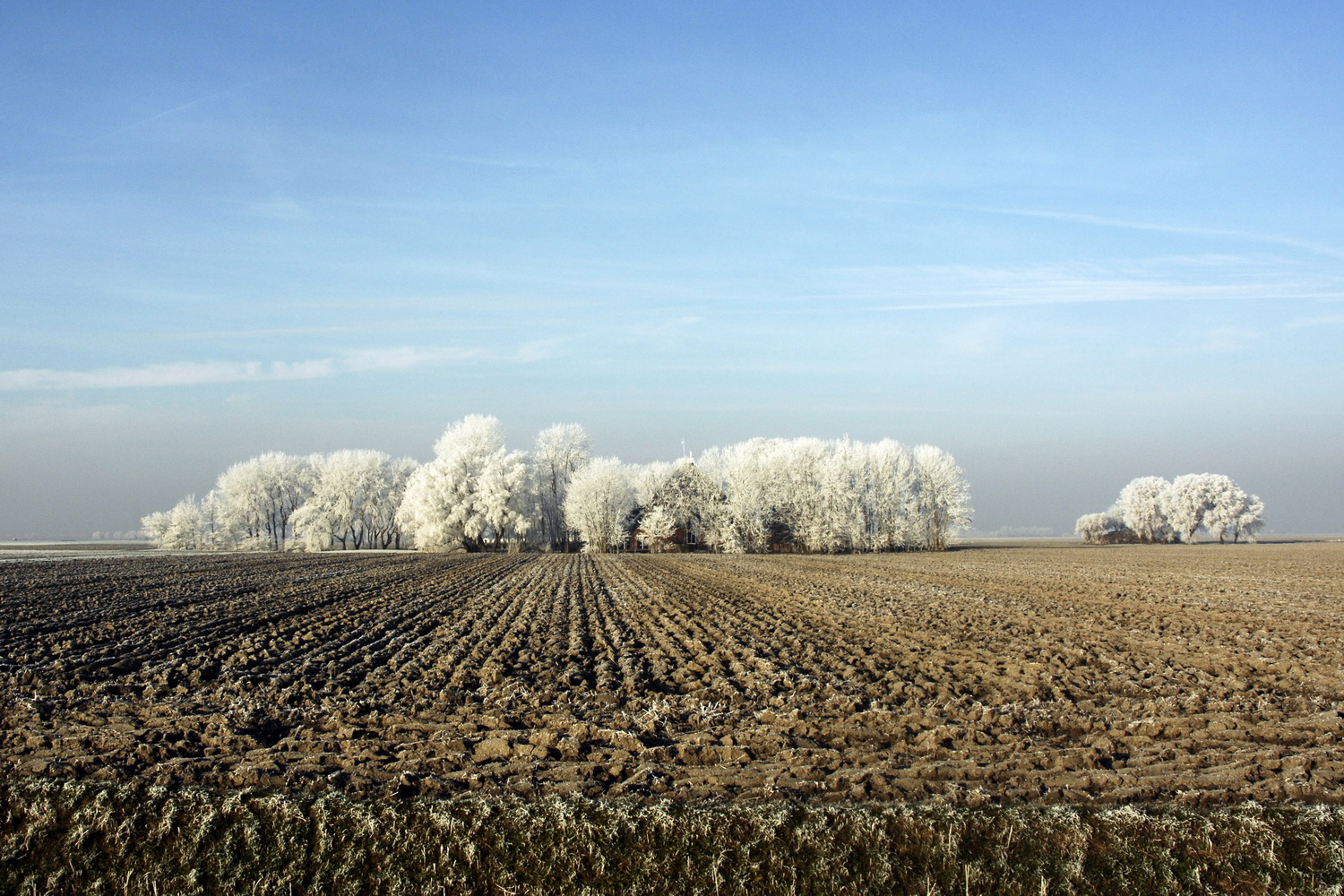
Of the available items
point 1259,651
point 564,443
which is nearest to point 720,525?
point 564,443

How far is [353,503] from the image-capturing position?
89.4 metres

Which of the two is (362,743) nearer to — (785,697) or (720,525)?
(785,697)

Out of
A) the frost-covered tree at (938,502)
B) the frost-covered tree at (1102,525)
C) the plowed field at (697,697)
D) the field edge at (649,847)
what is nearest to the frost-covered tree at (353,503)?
the frost-covered tree at (938,502)

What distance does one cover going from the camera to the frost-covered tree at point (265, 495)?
9375cm

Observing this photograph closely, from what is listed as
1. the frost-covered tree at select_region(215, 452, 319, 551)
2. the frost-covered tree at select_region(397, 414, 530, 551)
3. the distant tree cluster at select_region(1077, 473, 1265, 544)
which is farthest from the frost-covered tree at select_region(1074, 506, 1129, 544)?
the frost-covered tree at select_region(215, 452, 319, 551)

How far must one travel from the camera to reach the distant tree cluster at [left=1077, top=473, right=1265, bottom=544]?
11075 cm

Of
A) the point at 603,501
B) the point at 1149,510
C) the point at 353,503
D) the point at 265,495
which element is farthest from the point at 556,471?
the point at 1149,510

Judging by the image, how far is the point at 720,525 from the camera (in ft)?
252

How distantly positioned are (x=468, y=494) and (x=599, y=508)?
466 inches

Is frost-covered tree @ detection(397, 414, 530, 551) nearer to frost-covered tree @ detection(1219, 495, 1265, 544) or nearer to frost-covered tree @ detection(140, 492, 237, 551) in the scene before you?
frost-covered tree @ detection(140, 492, 237, 551)

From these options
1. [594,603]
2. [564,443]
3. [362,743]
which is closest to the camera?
[362,743]

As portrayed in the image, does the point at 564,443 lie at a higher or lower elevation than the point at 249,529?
higher

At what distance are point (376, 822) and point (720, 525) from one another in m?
70.0

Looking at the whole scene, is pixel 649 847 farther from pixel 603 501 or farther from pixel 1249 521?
pixel 1249 521
